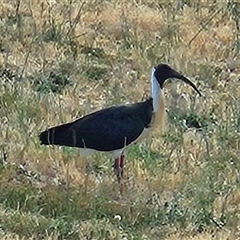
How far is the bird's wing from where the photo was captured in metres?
8.16

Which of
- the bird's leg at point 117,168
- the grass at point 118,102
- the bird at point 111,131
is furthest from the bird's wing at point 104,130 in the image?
the grass at point 118,102

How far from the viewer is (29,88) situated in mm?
10258

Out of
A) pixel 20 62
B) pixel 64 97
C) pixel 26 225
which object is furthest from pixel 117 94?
pixel 26 225

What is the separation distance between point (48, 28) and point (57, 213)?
493cm

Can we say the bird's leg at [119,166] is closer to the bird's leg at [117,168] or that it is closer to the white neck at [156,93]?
the bird's leg at [117,168]

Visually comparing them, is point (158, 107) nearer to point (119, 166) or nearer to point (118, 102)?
point (119, 166)

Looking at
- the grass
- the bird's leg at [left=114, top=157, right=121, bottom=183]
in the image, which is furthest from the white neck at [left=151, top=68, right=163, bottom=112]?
the bird's leg at [left=114, top=157, right=121, bottom=183]

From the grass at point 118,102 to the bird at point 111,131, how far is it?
19 centimetres

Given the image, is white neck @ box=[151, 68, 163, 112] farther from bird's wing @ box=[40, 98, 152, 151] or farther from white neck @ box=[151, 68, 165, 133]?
bird's wing @ box=[40, 98, 152, 151]

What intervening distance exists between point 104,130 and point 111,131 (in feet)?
0.22

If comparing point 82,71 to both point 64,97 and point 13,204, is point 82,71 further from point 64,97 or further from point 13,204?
point 13,204

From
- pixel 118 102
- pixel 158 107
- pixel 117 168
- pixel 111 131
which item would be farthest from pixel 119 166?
pixel 118 102

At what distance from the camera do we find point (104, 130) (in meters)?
8.27

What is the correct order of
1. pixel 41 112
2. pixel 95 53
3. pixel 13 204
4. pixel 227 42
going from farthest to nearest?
pixel 227 42 → pixel 95 53 → pixel 41 112 → pixel 13 204
